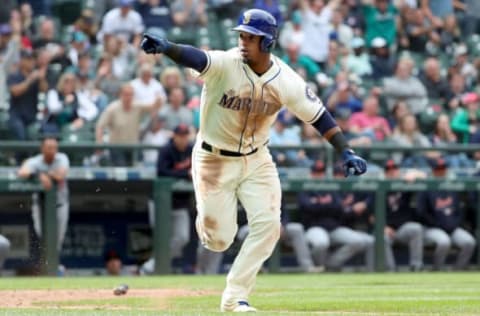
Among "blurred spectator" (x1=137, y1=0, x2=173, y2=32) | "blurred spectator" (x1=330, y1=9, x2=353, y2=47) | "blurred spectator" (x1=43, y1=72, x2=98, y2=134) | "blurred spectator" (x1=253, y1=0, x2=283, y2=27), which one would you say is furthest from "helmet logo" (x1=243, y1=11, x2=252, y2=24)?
"blurred spectator" (x1=330, y1=9, x2=353, y2=47)

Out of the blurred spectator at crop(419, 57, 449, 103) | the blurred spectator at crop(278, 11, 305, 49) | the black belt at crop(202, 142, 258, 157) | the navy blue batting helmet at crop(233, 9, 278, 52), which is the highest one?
the navy blue batting helmet at crop(233, 9, 278, 52)

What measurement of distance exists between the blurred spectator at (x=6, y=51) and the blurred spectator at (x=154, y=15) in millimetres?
2065

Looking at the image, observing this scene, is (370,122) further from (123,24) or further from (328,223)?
(123,24)

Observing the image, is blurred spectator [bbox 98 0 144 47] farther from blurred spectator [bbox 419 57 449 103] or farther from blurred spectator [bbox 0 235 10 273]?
blurred spectator [bbox 419 57 449 103]

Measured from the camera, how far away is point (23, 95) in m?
15.4

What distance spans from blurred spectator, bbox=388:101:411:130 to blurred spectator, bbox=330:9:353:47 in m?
1.66

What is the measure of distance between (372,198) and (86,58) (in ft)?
13.5

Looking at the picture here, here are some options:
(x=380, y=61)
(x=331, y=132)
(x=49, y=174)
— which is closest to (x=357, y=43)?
(x=380, y=61)

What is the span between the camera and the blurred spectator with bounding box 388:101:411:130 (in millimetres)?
17203

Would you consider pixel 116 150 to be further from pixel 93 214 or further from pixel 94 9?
pixel 94 9

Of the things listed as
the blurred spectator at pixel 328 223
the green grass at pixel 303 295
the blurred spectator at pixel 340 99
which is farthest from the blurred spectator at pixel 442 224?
the blurred spectator at pixel 340 99

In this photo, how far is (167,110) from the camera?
1591cm

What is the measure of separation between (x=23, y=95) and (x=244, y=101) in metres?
7.15

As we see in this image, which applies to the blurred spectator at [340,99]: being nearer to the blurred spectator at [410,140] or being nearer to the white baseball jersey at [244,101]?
the blurred spectator at [410,140]
